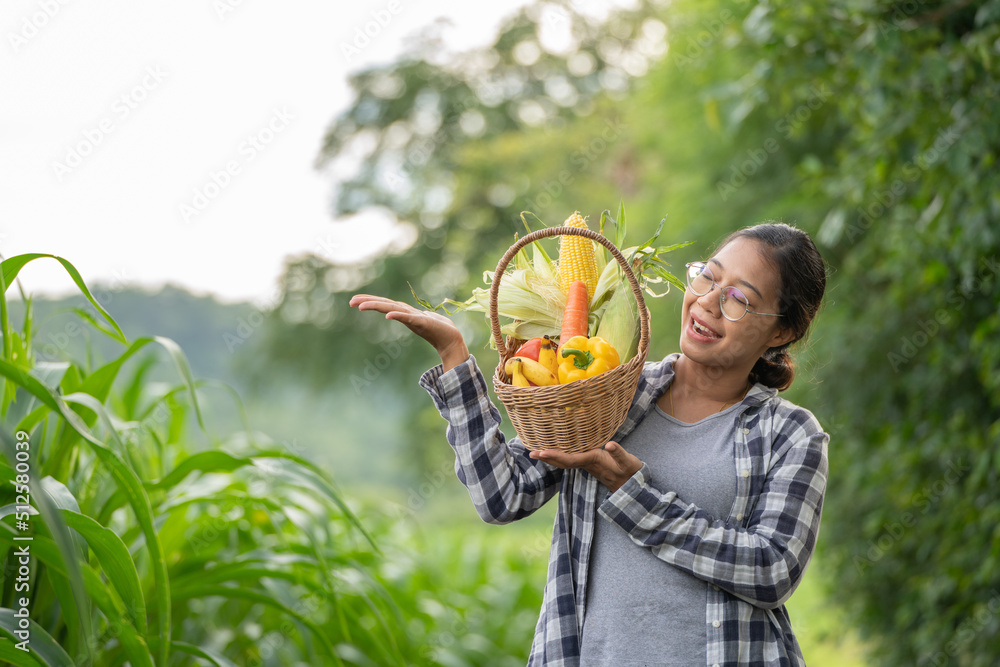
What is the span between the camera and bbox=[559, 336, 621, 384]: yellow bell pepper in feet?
4.11

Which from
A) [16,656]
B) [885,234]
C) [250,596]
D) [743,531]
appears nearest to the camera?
[16,656]

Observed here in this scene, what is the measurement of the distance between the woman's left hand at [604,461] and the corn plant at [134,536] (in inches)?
24.5

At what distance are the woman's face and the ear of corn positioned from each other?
0.17 m

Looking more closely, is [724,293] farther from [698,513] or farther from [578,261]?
[698,513]

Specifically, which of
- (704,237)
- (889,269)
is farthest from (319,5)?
(889,269)

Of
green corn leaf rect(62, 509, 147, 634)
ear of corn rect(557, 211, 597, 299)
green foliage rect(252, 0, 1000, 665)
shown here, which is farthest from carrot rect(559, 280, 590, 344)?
green corn leaf rect(62, 509, 147, 634)

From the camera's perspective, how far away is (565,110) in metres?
10.3

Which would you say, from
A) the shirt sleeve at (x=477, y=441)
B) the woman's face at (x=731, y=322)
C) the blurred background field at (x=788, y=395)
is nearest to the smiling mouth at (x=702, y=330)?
the woman's face at (x=731, y=322)

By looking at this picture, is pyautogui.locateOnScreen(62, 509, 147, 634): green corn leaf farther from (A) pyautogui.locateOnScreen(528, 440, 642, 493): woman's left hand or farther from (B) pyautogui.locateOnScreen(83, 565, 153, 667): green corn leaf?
(A) pyautogui.locateOnScreen(528, 440, 642, 493): woman's left hand

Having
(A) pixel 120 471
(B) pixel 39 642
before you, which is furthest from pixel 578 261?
(B) pixel 39 642

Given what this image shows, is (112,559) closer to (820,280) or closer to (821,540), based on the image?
(820,280)

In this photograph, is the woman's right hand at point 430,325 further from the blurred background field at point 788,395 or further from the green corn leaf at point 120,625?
the green corn leaf at point 120,625

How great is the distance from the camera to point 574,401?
1.21 m

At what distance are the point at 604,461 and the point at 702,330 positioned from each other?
299 millimetres
